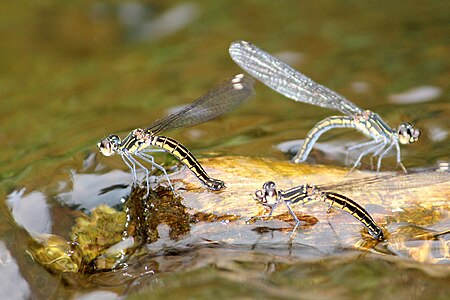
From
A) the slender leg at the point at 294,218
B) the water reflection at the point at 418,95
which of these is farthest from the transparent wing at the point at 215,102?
the water reflection at the point at 418,95

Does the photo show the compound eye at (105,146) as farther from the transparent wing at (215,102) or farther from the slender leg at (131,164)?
the transparent wing at (215,102)

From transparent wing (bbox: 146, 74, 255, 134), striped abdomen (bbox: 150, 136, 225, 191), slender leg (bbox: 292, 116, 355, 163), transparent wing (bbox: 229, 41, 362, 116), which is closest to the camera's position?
striped abdomen (bbox: 150, 136, 225, 191)

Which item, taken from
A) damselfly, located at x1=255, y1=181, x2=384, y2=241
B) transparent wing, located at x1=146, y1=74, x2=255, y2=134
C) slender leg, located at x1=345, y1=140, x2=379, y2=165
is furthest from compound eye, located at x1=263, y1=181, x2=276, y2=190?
slender leg, located at x1=345, y1=140, x2=379, y2=165

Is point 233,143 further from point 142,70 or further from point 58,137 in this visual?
point 142,70

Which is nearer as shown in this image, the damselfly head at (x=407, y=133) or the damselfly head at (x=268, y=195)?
the damselfly head at (x=268, y=195)

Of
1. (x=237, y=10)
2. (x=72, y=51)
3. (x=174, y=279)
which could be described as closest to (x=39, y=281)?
(x=174, y=279)

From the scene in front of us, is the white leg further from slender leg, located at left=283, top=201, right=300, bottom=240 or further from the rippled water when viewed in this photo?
slender leg, located at left=283, top=201, right=300, bottom=240
